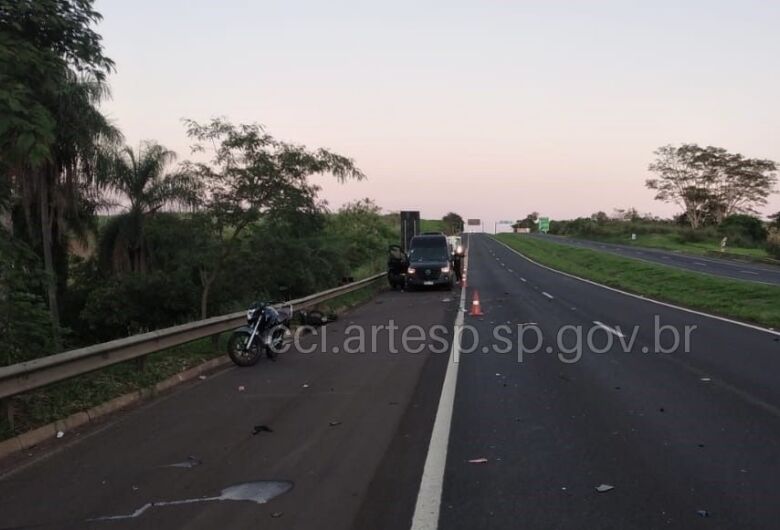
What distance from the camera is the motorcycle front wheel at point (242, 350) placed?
1095 cm

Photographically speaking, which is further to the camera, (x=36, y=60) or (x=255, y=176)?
(x=255, y=176)

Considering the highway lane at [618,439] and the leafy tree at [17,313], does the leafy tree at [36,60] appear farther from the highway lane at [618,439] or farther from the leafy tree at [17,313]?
the highway lane at [618,439]

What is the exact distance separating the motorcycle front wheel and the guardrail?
543 millimetres

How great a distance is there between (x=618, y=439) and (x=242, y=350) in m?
6.47

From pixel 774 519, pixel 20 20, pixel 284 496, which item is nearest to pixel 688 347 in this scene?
pixel 774 519

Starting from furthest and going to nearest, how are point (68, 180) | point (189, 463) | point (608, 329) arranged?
point (68, 180) → point (608, 329) → point (189, 463)

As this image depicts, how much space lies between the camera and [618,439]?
21.1 feet

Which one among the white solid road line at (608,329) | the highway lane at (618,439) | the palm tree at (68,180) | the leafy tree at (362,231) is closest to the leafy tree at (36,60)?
the highway lane at (618,439)

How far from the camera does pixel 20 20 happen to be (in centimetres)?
841

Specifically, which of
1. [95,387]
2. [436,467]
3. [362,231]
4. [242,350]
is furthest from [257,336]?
[362,231]

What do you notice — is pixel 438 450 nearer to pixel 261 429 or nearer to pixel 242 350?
pixel 261 429

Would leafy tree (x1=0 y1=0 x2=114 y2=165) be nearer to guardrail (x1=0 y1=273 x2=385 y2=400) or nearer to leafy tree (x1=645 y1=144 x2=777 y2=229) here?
guardrail (x1=0 y1=273 x2=385 y2=400)

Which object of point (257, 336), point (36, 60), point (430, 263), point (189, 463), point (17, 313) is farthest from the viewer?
point (430, 263)

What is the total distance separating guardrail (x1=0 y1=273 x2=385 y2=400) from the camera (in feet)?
21.2
